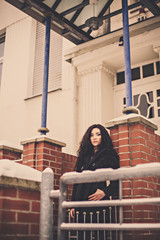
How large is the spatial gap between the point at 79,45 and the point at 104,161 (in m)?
3.67

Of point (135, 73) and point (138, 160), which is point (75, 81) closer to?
point (135, 73)

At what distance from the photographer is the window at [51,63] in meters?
7.03

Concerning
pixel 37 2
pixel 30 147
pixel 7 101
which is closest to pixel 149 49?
pixel 37 2

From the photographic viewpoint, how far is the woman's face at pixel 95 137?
3.24 metres

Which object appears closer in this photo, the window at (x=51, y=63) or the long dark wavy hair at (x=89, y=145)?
the long dark wavy hair at (x=89, y=145)

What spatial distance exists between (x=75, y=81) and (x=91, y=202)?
15.1 feet

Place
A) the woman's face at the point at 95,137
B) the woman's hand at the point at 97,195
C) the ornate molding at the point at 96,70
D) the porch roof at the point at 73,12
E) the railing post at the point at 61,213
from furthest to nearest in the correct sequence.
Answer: the ornate molding at the point at 96,70 → the porch roof at the point at 73,12 → the woman's face at the point at 95,137 → the woman's hand at the point at 97,195 → the railing post at the point at 61,213

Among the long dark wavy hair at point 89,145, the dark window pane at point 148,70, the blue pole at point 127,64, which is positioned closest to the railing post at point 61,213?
the long dark wavy hair at point 89,145

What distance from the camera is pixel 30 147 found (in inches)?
153

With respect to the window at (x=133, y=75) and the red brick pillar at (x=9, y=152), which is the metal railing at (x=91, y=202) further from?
the window at (x=133, y=75)

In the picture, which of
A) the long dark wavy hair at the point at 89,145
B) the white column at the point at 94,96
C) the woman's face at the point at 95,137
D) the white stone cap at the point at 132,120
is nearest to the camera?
the white stone cap at the point at 132,120

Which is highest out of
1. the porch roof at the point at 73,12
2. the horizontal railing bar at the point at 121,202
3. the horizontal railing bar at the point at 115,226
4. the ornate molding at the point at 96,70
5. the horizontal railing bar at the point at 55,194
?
the porch roof at the point at 73,12

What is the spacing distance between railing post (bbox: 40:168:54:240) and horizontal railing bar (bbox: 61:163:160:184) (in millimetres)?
160

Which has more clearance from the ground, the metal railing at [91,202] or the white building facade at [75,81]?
the white building facade at [75,81]
